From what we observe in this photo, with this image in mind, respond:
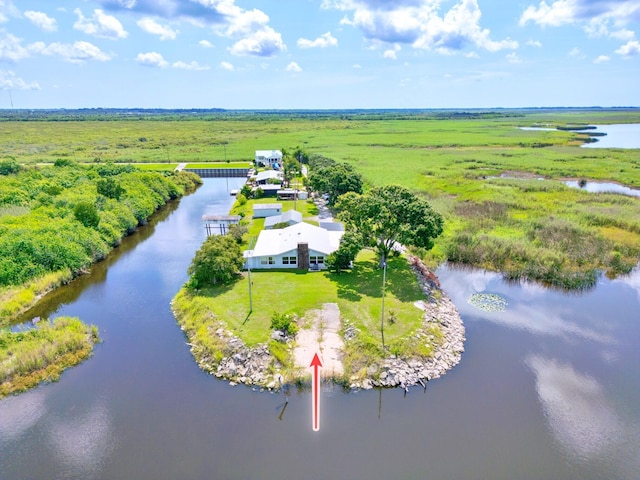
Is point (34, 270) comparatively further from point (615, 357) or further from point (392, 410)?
point (615, 357)

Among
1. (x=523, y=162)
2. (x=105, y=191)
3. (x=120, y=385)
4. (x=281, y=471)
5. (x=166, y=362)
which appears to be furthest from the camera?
(x=523, y=162)

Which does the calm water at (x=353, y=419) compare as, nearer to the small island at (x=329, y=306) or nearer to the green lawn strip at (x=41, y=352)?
the green lawn strip at (x=41, y=352)

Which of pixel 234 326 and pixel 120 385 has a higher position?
pixel 234 326

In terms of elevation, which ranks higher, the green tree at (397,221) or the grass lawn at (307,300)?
the green tree at (397,221)

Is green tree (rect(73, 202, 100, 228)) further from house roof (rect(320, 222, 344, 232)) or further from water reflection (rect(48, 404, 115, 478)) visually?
water reflection (rect(48, 404, 115, 478))

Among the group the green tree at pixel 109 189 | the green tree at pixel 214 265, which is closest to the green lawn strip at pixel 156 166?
the green tree at pixel 109 189

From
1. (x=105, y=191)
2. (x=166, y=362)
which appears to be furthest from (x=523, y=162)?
(x=166, y=362)
